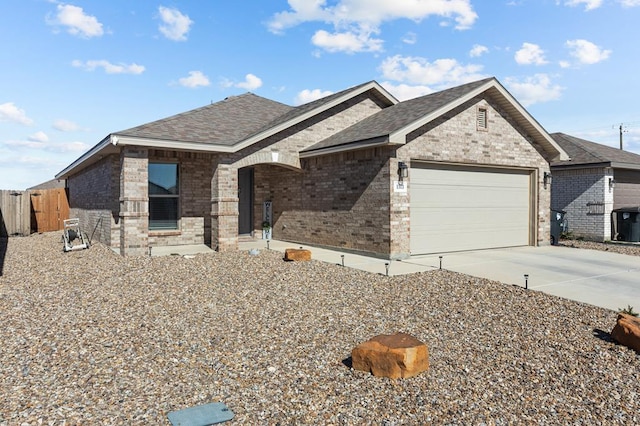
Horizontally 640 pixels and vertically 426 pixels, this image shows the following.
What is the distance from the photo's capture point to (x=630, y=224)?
16.8m

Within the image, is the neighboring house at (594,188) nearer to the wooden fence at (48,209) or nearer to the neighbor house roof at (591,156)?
the neighbor house roof at (591,156)

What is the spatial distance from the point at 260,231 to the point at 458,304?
31.4 feet

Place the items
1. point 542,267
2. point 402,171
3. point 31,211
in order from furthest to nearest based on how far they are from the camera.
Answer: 1. point 31,211
2. point 402,171
3. point 542,267

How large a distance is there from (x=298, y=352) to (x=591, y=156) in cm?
1731

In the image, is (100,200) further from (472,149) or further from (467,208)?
(472,149)

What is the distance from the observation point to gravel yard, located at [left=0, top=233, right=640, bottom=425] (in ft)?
12.2

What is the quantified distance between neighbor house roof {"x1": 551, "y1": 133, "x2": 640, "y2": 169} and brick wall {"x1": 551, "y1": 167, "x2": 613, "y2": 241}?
31 cm

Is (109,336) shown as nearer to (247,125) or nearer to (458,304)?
(458,304)

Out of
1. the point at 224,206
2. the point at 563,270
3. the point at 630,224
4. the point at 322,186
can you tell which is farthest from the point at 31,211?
the point at 630,224

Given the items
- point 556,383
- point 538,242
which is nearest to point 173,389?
point 556,383

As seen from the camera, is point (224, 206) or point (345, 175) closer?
point (224, 206)

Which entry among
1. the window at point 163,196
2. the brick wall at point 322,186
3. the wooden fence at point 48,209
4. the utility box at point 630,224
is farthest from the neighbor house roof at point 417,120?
the wooden fence at point 48,209

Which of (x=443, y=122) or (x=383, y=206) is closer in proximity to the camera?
(x=383, y=206)

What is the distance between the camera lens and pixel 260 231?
1541cm
